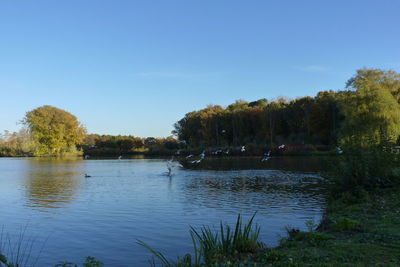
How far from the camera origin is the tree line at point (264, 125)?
46250mm

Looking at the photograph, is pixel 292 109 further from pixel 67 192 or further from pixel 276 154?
pixel 67 192

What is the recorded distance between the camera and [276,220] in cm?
1378

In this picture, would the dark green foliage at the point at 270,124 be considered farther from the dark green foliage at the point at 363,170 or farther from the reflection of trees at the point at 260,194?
the dark green foliage at the point at 363,170

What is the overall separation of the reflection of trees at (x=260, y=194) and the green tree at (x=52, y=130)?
83.8 m

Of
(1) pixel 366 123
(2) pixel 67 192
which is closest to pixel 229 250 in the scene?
(2) pixel 67 192

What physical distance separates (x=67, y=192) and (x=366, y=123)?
38.3 metres

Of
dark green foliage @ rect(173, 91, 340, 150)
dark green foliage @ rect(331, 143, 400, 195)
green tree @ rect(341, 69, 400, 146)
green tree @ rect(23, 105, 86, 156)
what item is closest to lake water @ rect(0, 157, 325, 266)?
dark green foliage @ rect(331, 143, 400, 195)

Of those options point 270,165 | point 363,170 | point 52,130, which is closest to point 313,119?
point 270,165

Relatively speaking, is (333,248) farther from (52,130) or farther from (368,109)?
(52,130)

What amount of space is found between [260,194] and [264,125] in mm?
62633

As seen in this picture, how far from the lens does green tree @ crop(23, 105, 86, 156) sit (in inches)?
3932

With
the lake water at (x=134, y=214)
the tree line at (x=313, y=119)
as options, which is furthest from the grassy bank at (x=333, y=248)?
the tree line at (x=313, y=119)

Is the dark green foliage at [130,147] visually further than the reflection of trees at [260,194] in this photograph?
Yes

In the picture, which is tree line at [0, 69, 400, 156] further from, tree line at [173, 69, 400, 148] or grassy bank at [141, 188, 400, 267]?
grassy bank at [141, 188, 400, 267]
